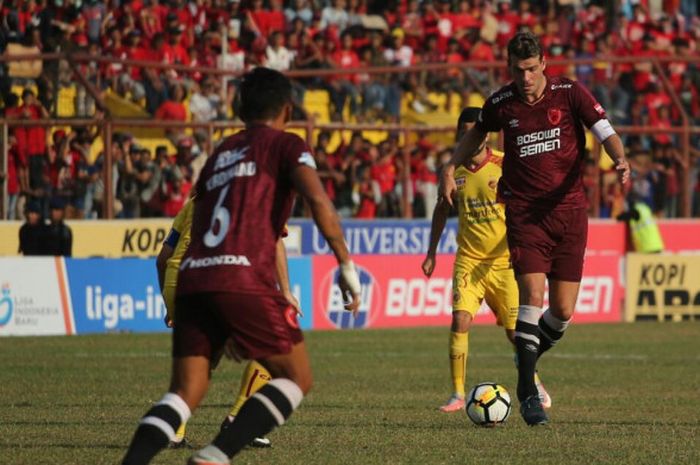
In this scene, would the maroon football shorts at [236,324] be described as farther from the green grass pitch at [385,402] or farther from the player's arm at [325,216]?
the green grass pitch at [385,402]

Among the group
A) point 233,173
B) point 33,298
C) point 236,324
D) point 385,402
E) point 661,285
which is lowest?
point 661,285

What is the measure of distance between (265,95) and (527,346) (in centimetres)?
423

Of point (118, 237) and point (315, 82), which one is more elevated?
point (315, 82)

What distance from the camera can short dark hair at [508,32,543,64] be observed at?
1020cm

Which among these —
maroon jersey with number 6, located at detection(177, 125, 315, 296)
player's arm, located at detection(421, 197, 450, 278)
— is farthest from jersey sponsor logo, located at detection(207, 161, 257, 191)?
player's arm, located at detection(421, 197, 450, 278)

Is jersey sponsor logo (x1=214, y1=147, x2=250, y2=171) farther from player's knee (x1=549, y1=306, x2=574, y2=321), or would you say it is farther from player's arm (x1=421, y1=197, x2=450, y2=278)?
player's arm (x1=421, y1=197, x2=450, y2=278)

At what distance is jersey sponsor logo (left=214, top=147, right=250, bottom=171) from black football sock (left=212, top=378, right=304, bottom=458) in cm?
101

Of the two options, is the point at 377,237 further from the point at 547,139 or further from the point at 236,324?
the point at 236,324

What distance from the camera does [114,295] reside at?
2075cm

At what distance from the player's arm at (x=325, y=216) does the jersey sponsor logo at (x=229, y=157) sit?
27 centimetres

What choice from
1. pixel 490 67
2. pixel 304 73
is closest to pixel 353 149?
pixel 304 73

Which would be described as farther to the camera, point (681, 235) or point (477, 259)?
point (681, 235)

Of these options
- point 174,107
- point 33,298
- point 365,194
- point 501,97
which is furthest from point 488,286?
point 365,194

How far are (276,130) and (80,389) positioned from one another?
7.17 metres
